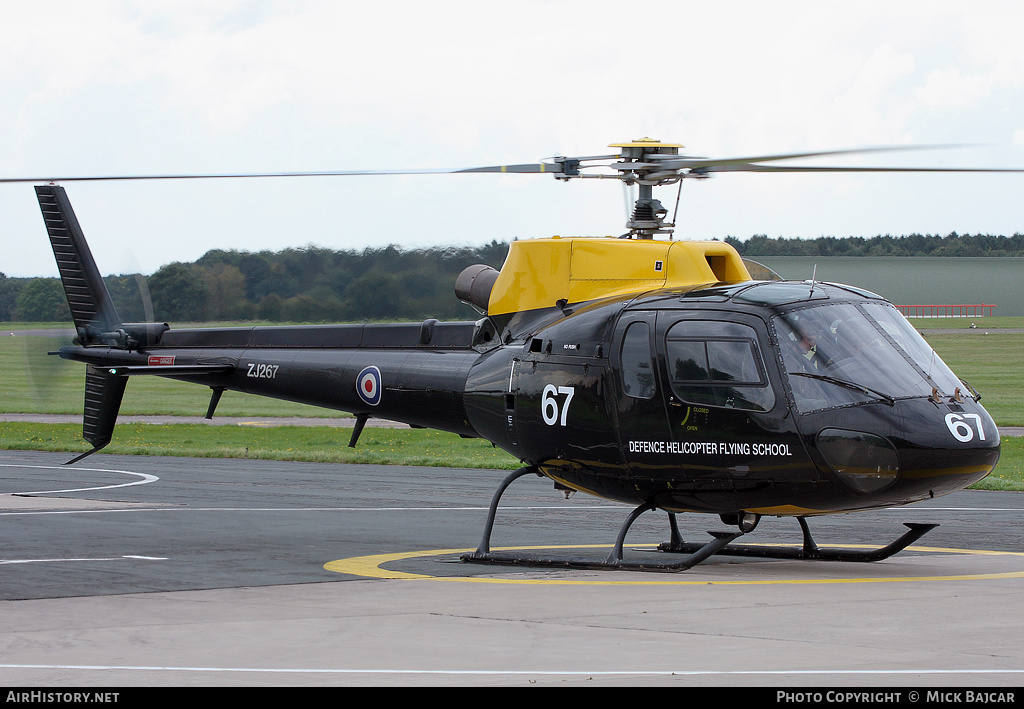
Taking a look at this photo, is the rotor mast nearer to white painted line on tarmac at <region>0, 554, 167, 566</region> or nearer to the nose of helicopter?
the nose of helicopter

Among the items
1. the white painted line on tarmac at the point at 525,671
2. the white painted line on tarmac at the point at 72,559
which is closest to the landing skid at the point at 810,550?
the white painted line on tarmac at the point at 525,671

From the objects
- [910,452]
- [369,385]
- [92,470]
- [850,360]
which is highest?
[850,360]

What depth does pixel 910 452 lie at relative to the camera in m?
9.61

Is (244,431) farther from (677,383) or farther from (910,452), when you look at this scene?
(910,452)

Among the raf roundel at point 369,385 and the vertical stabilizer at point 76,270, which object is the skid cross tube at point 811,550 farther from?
the vertical stabilizer at point 76,270

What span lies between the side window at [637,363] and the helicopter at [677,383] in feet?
0.05

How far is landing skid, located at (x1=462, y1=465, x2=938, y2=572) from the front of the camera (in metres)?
11.1

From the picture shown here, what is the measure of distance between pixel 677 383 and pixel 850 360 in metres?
1.55

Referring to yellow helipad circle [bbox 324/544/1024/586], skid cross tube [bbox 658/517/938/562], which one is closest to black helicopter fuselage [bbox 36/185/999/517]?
yellow helipad circle [bbox 324/544/1024/586]

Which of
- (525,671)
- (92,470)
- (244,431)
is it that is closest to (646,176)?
(525,671)

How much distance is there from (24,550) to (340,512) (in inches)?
205

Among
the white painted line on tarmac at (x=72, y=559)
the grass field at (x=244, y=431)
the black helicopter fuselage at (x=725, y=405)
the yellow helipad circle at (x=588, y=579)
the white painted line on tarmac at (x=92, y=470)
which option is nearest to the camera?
the black helicopter fuselage at (x=725, y=405)

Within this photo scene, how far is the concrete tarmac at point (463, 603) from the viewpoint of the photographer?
21.4 ft

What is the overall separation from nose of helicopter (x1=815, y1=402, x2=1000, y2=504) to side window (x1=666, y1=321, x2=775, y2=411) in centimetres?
71
